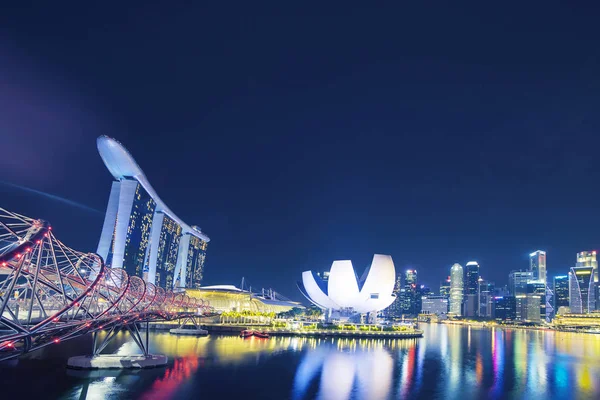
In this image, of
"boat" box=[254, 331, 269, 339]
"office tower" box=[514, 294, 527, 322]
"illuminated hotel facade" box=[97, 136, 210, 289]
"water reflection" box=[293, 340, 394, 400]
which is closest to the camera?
"water reflection" box=[293, 340, 394, 400]

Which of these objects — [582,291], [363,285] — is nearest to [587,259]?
[582,291]

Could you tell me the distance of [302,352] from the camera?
32.0 meters

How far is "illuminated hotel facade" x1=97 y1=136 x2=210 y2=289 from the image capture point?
41659mm

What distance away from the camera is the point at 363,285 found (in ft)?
164

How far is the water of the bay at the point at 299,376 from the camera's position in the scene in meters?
17.8

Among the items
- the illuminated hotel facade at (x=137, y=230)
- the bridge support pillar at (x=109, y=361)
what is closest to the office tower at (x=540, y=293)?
the illuminated hotel facade at (x=137, y=230)

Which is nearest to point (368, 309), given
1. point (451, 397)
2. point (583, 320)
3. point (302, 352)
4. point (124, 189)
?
point (302, 352)

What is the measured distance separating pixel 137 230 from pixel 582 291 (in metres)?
116

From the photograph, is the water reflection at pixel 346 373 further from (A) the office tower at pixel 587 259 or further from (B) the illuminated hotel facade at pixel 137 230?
(A) the office tower at pixel 587 259

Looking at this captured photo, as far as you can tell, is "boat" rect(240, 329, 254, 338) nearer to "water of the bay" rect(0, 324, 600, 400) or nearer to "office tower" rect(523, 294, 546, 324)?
"water of the bay" rect(0, 324, 600, 400)

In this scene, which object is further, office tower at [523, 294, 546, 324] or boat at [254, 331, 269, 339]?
office tower at [523, 294, 546, 324]

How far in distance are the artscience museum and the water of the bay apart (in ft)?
51.3

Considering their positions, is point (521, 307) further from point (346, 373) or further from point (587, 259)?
point (346, 373)

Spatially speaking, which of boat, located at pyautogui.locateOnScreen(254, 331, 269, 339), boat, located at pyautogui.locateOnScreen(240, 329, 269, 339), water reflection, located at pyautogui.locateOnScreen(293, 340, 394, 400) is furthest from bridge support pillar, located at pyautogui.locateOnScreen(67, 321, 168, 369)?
boat, located at pyautogui.locateOnScreen(240, 329, 269, 339)
